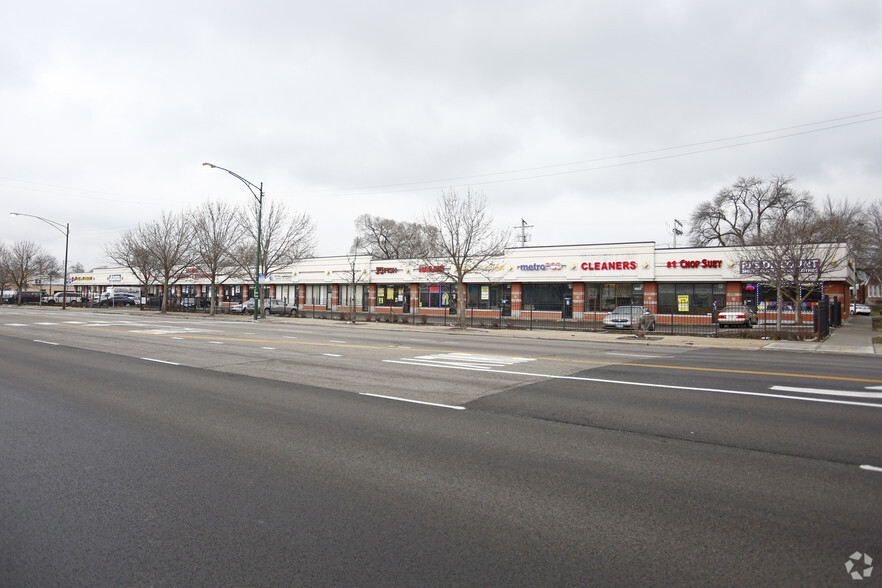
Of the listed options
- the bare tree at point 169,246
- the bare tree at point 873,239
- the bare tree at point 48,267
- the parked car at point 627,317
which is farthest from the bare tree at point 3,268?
the bare tree at point 873,239

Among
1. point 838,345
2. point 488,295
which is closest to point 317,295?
point 488,295

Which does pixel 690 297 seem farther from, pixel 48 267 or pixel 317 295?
pixel 48 267

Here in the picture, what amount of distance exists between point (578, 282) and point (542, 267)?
2.97m

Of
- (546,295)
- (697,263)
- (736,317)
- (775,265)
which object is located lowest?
(736,317)

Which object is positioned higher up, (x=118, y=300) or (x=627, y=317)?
(x=118, y=300)

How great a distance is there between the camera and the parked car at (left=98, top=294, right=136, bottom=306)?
62.4 meters

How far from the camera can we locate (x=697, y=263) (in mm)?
35281

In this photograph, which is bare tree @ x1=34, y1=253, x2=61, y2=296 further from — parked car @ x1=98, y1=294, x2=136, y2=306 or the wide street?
the wide street

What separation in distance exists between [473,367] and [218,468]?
24.9 ft

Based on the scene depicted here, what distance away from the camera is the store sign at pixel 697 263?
34.8m

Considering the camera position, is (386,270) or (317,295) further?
(317,295)

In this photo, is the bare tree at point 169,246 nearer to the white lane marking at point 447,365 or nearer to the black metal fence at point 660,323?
the black metal fence at point 660,323

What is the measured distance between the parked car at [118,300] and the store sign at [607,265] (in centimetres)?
5538

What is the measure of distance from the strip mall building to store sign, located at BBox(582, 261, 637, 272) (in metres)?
0.07
